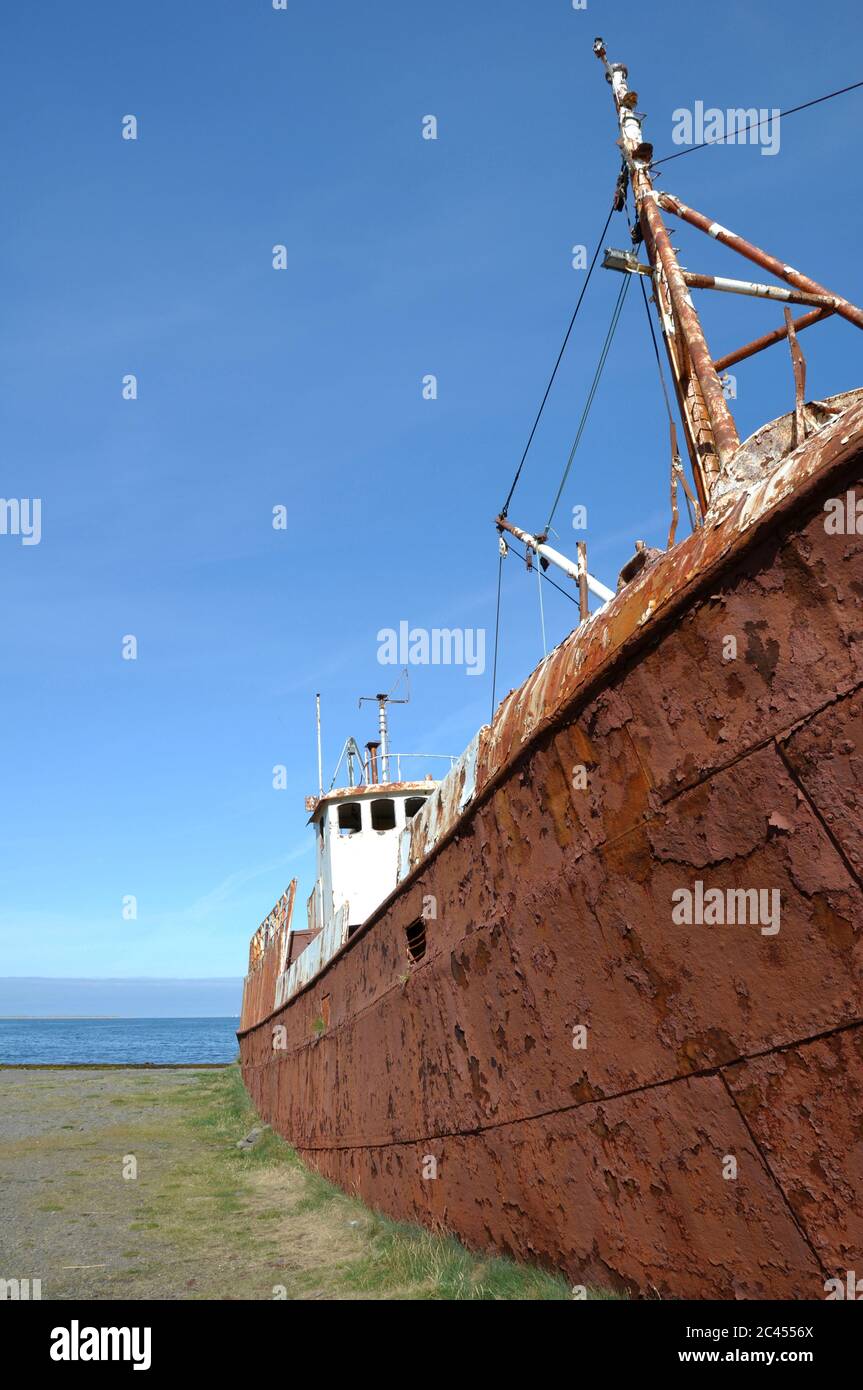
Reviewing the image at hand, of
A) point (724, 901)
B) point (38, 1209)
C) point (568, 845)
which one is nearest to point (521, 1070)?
point (568, 845)

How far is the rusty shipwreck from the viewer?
308 cm

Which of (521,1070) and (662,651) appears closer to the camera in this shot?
(662,651)

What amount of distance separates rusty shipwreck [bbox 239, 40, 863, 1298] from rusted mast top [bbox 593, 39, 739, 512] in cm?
236

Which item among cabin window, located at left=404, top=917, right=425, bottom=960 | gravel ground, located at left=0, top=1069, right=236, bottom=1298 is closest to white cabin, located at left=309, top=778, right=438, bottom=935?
gravel ground, located at left=0, top=1069, right=236, bottom=1298

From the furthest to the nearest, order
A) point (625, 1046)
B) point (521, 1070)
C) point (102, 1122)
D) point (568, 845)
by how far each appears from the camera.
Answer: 1. point (102, 1122)
2. point (521, 1070)
3. point (568, 845)
4. point (625, 1046)

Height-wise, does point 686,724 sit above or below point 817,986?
above

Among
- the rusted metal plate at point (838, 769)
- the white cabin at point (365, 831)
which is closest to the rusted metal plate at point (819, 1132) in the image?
the rusted metal plate at point (838, 769)

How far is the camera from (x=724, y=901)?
11.3 feet

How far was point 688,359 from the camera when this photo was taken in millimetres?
8367

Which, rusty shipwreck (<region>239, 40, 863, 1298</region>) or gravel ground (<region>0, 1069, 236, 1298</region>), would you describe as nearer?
rusty shipwreck (<region>239, 40, 863, 1298</region>)

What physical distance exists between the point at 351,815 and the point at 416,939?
640cm

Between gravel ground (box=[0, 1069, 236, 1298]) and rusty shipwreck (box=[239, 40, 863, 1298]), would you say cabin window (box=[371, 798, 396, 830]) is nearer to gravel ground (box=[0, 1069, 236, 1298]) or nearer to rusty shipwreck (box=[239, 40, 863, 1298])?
gravel ground (box=[0, 1069, 236, 1298])
